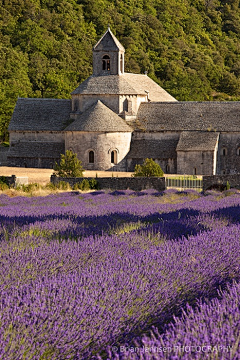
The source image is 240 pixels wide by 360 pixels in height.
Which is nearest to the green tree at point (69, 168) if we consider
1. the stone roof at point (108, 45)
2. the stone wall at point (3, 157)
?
the stone wall at point (3, 157)

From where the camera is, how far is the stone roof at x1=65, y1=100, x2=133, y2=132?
1893 inches

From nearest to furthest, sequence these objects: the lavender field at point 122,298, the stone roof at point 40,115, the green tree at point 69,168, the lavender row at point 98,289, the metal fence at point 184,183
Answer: the lavender field at point 122,298, the lavender row at point 98,289, the metal fence at point 184,183, the green tree at point 69,168, the stone roof at point 40,115

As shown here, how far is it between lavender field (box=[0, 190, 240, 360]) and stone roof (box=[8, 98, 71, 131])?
1757 inches

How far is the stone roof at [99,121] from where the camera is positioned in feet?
158

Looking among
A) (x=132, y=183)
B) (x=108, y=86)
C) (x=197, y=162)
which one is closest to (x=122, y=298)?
(x=132, y=183)

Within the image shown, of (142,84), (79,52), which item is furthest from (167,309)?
(79,52)

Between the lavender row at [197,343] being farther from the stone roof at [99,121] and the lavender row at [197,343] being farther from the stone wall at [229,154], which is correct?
the stone wall at [229,154]

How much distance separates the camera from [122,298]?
16.1ft

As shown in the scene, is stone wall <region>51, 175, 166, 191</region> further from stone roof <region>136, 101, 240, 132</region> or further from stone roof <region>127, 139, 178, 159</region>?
stone roof <region>136, 101, 240, 132</region>

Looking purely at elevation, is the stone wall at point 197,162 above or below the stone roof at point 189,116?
below

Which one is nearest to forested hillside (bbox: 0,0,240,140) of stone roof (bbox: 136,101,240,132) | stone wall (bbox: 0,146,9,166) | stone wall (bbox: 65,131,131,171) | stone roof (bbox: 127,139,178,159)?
stone wall (bbox: 0,146,9,166)

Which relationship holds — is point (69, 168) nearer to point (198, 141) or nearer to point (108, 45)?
point (198, 141)

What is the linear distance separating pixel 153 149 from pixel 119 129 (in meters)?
3.51

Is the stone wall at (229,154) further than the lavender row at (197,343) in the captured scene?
Yes
